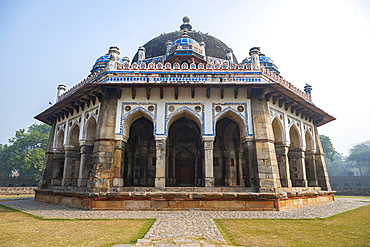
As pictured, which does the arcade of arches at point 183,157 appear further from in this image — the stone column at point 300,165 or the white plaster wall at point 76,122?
the white plaster wall at point 76,122

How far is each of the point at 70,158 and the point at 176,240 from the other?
461 inches

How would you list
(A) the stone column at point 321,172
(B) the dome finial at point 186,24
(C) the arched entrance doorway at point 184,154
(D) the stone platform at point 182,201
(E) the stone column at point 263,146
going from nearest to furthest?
(D) the stone platform at point 182,201, (E) the stone column at point 263,146, (C) the arched entrance doorway at point 184,154, (A) the stone column at point 321,172, (B) the dome finial at point 186,24

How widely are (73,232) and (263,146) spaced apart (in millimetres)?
8553

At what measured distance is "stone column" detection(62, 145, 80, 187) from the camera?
553 inches

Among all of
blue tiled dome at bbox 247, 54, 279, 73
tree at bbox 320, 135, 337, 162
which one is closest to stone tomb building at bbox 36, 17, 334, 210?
blue tiled dome at bbox 247, 54, 279, 73

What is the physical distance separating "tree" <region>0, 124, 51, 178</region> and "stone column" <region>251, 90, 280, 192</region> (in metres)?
38.4

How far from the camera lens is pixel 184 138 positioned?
16.1 metres

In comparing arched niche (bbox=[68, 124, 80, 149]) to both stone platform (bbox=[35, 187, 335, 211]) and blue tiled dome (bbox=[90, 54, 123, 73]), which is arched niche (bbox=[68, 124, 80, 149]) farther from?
blue tiled dome (bbox=[90, 54, 123, 73])

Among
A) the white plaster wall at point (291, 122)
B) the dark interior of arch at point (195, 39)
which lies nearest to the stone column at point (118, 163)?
the white plaster wall at point (291, 122)

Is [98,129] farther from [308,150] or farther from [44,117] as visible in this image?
[308,150]

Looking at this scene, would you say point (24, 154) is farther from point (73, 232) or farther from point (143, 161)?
point (73, 232)

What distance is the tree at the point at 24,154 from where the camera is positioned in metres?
38.1

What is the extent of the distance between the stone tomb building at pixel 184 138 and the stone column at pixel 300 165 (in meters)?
0.06

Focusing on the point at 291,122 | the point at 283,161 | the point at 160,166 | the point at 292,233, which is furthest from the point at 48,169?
the point at 291,122
